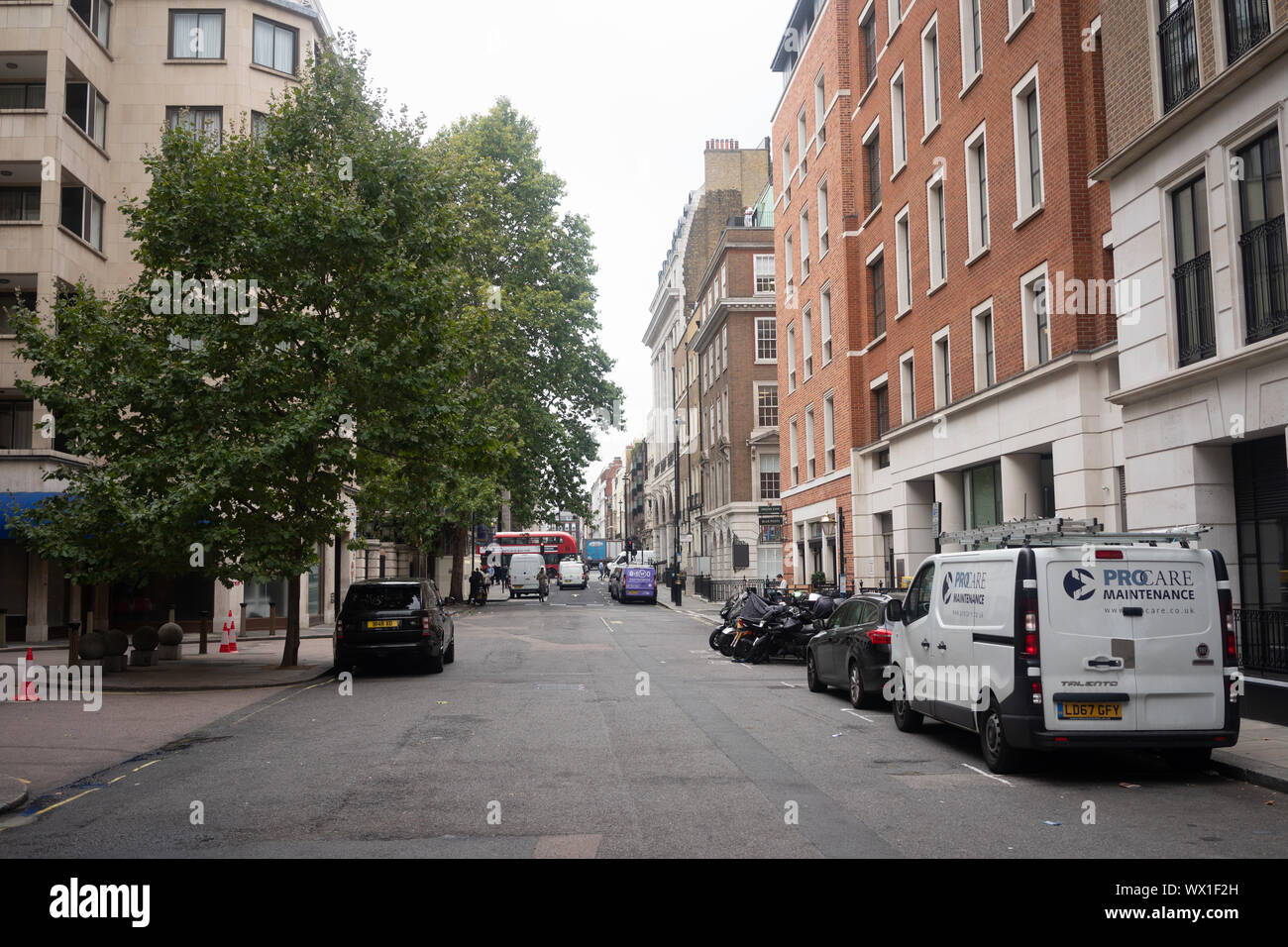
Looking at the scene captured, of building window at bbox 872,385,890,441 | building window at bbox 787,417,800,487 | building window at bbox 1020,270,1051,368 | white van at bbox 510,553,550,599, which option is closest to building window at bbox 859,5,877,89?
building window at bbox 872,385,890,441

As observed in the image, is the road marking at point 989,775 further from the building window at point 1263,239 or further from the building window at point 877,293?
the building window at point 877,293

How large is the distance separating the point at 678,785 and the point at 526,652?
50.8ft

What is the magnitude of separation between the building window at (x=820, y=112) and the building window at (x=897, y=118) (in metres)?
6.02

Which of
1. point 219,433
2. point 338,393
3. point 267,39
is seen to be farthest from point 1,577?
point 267,39

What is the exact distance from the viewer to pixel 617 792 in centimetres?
846

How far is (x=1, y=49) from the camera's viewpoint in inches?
1137

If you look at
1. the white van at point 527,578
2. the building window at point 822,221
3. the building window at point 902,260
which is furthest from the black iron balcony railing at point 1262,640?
the white van at point 527,578

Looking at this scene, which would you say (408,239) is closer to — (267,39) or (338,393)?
(338,393)

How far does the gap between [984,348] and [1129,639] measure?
14.6m

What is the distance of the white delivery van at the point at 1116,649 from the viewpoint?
8914 millimetres

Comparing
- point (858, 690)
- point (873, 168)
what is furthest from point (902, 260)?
point (858, 690)

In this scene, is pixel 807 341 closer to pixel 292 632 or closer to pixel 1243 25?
pixel 292 632

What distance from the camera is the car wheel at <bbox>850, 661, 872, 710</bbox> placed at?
1414cm

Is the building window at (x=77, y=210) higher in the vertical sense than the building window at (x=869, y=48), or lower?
lower
